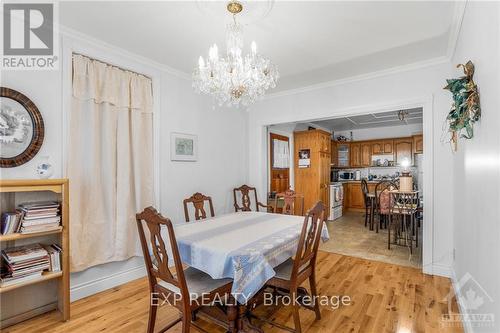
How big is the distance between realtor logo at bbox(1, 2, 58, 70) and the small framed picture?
147 centimetres

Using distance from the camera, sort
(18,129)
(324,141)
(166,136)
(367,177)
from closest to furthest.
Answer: (18,129) < (166,136) < (324,141) < (367,177)

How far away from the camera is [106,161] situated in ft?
8.88

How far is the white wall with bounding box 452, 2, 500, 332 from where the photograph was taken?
121 cm

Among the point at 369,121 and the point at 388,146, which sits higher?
the point at 369,121

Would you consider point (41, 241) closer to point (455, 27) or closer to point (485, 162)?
point (485, 162)

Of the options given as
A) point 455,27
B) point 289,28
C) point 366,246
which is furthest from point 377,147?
point 289,28

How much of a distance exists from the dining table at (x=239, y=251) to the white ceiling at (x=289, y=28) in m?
1.91

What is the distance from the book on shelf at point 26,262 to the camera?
1.95 m

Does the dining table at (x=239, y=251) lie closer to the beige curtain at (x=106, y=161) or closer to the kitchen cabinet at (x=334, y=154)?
the beige curtain at (x=106, y=161)

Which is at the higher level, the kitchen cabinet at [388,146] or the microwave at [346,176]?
the kitchen cabinet at [388,146]

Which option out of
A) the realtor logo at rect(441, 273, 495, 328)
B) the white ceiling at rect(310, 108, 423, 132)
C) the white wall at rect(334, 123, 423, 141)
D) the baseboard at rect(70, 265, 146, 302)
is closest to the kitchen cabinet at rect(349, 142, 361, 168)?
the white wall at rect(334, 123, 423, 141)

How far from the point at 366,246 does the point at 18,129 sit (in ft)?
15.4

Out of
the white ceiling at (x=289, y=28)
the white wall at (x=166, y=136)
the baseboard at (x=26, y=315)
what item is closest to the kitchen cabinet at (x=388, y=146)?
the white ceiling at (x=289, y=28)

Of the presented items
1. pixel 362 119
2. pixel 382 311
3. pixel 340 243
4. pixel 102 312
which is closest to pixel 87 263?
pixel 102 312
